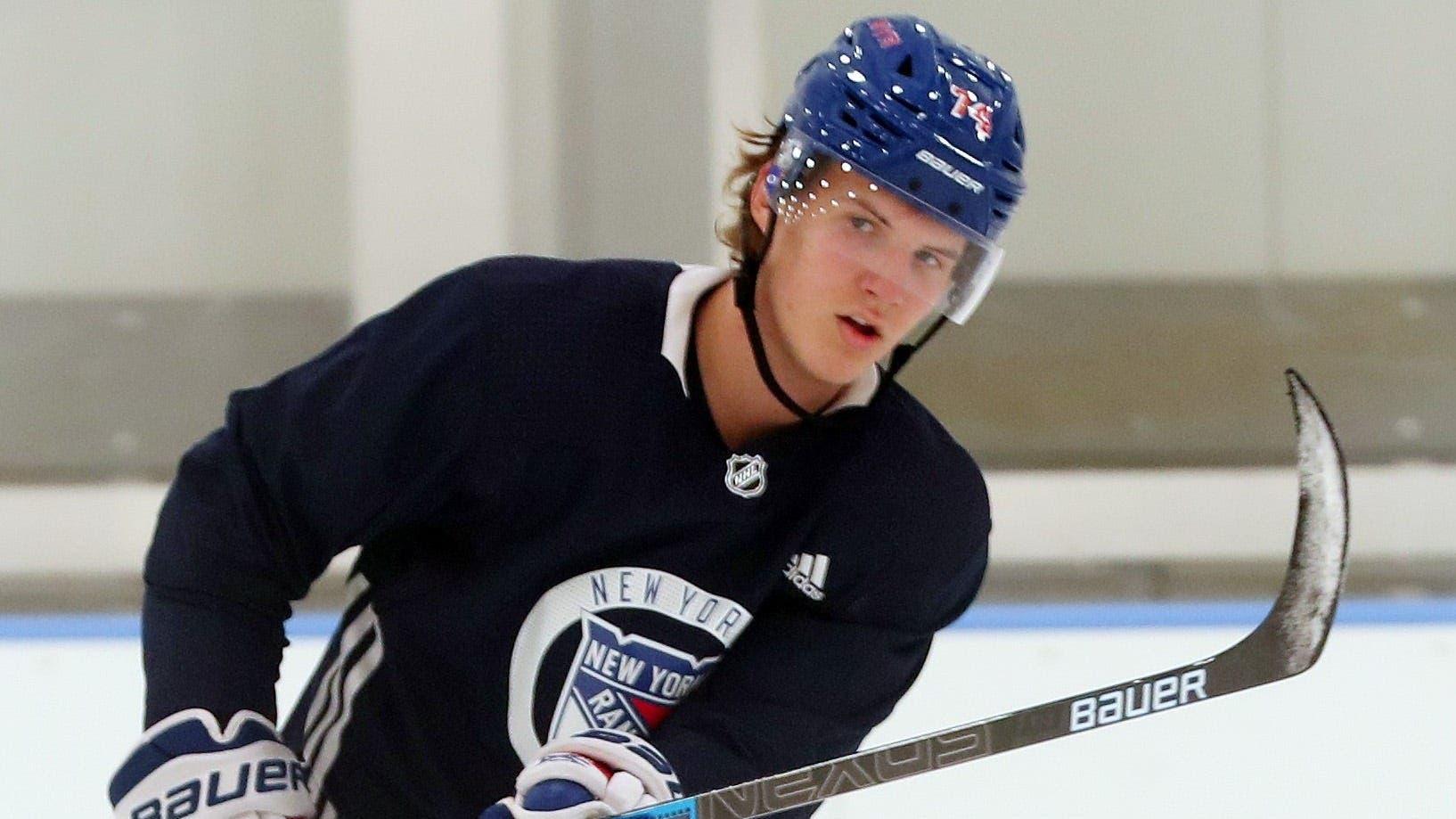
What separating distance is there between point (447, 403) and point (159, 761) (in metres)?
0.30

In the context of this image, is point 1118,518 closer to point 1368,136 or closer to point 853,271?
point 1368,136

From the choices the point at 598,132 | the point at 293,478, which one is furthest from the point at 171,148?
the point at 293,478

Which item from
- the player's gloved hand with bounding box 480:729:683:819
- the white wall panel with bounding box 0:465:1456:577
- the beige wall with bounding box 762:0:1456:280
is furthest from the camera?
the beige wall with bounding box 762:0:1456:280

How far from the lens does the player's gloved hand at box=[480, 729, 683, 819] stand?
1.05m

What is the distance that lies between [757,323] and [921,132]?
0.18m

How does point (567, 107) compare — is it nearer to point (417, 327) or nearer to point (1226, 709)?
point (1226, 709)

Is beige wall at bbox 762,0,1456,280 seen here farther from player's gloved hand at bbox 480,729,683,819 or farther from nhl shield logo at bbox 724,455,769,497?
player's gloved hand at bbox 480,729,683,819

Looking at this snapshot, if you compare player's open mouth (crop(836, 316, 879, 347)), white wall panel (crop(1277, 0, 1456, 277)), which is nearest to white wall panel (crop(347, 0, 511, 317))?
white wall panel (crop(1277, 0, 1456, 277))

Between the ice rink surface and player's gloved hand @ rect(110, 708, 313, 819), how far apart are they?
33.1 inches

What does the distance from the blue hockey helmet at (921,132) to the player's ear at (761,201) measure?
0.7 inches

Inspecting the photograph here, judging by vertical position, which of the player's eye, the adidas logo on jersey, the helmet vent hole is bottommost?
the adidas logo on jersey

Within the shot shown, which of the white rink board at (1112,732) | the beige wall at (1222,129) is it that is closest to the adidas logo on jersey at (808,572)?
the white rink board at (1112,732)

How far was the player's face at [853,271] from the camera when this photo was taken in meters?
1.10

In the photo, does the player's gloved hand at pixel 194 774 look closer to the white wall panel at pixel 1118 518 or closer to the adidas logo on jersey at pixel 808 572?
the adidas logo on jersey at pixel 808 572
